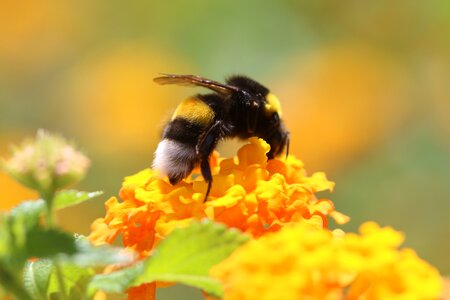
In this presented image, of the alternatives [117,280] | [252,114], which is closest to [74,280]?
[117,280]

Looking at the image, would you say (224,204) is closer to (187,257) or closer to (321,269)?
(187,257)

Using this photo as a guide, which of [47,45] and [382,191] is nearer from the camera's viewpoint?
[382,191]

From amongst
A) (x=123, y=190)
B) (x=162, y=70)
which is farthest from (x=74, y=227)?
(x=123, y=190)

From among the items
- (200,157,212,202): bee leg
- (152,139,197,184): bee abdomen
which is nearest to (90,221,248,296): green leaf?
(200,157,212,202): bee leg

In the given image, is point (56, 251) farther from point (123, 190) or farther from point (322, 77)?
point (322, 77)

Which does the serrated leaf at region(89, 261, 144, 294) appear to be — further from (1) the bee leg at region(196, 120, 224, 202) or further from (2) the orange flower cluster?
(1) the bee leg at region(196, 120, 224, 202)
